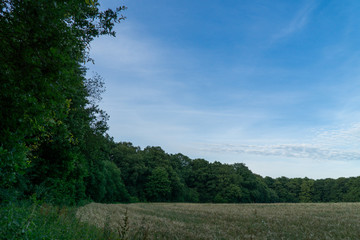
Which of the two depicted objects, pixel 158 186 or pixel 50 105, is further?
pixel 158 186

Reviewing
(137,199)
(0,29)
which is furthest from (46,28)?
(137,199)

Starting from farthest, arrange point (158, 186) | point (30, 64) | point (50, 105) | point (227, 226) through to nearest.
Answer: point (158, 186) → point (227, 226) → point (50, 105) → point (30, 64)

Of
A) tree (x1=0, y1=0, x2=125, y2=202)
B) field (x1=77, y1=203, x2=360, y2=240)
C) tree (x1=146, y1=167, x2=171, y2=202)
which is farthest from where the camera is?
tree (x1=146, y1=167, x2=171, y2=202)

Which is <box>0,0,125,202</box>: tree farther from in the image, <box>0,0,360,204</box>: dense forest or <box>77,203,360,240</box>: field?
<box>77,203,360,240</box>: field

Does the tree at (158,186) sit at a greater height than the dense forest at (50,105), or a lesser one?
lesser

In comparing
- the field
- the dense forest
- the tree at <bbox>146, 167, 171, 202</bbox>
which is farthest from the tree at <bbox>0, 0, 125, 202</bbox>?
the tree at <bbox>146, 167, 171, 202</bbox>

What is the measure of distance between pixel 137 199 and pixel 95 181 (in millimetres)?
23440

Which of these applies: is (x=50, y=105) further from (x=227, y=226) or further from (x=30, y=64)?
(x=227, y=226)

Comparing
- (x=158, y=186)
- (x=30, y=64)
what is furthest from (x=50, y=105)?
(x=158, y=186)

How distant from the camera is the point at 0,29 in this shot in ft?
16.3

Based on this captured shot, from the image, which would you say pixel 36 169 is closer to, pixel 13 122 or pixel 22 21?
pixel 13 122

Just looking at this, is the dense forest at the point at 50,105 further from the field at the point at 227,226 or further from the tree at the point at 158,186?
the tree at the point at 158,186

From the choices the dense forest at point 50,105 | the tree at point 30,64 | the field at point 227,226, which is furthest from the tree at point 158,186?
the tree at point 30,64

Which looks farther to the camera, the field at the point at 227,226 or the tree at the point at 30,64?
the field at the point at 227,226
